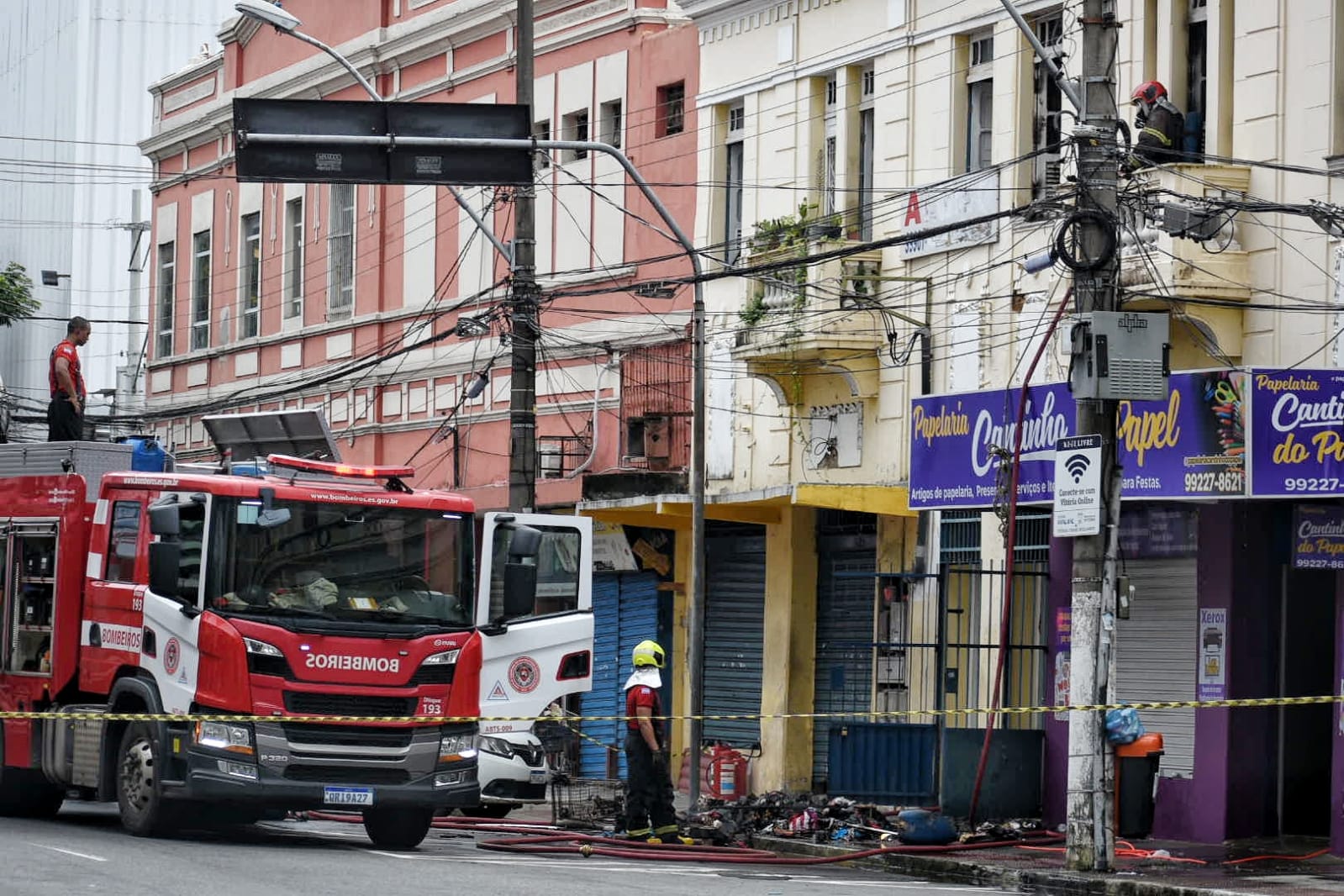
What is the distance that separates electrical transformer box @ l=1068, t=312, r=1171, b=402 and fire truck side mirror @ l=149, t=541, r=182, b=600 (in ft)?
22.5

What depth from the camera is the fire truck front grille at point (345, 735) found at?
59.8 ft

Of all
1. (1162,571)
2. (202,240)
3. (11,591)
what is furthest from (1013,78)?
(202,240)

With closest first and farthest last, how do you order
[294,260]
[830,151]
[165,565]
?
1. [165,565]
2. [830,151]
3. [294,260]

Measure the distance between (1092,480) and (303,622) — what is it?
605 centimetres

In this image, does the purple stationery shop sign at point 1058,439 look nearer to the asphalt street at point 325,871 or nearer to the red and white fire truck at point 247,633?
the asphalt street at point 325,871

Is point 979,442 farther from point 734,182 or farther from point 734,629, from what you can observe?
point 734,182

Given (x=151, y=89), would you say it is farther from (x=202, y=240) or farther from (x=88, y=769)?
(x=88, y=769)

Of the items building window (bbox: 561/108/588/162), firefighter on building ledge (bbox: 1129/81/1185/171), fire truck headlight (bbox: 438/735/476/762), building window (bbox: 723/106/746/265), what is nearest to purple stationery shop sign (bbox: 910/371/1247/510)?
firefighter on building ledge (bbox: 1129/81/1185/171)

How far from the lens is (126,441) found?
829 inches

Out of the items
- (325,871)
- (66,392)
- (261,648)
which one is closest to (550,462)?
(66,392)

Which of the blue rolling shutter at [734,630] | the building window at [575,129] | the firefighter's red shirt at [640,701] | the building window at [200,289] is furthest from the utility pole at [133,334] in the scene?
the firefighter's red shirt at [640,701]

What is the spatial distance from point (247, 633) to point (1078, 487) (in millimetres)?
6358

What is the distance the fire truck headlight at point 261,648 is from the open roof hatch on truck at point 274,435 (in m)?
3.51

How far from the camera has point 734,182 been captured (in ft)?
100
